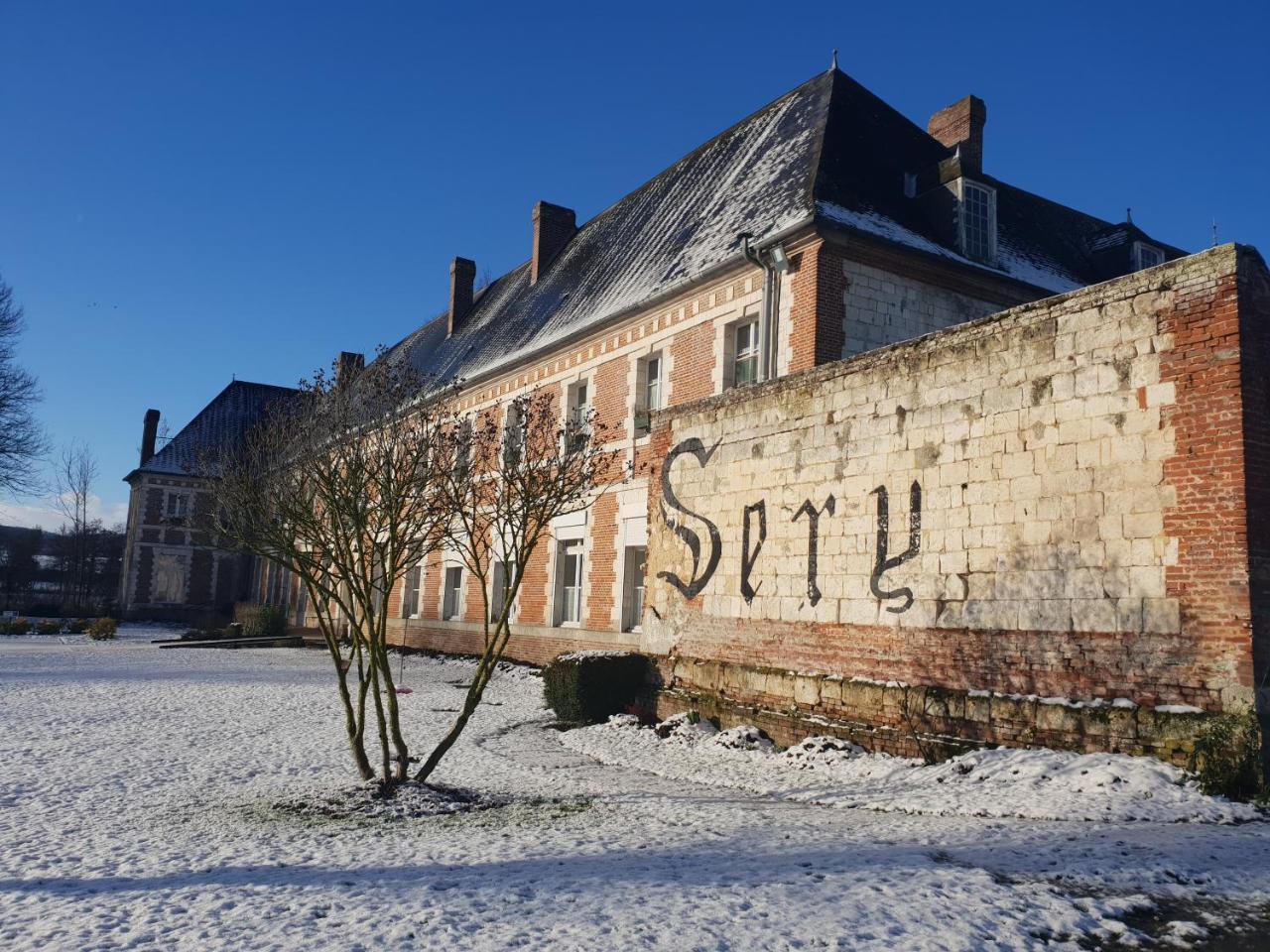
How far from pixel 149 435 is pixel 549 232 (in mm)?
30340

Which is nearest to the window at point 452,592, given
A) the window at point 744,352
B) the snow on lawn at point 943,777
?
the window at point 744,352

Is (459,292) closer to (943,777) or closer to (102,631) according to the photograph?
(102,631)

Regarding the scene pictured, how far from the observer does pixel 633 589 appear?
16.6 m

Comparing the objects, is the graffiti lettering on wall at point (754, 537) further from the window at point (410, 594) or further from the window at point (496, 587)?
the window at point (410, 594)

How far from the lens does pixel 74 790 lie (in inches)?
294

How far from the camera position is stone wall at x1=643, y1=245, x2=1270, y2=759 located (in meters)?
6.72

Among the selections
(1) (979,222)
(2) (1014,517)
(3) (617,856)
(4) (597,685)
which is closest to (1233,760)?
(2) (1014,517)

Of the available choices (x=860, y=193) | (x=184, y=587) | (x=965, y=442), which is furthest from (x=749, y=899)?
(x=184, y=587)

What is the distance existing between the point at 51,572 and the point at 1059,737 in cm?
5960

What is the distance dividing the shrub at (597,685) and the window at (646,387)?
231 inches

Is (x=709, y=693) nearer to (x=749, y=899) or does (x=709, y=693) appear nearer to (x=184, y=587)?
(x=749, y=899)

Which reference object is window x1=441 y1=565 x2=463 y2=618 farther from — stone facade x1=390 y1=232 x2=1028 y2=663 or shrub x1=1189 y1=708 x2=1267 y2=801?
shrub x1=1189 y1=708 x2=1267 y2=801

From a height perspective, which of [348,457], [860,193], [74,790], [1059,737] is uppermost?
[860,193]

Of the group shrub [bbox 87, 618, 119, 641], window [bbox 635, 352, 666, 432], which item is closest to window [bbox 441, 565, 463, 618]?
window [bbox 635, 352, 666, 432]
